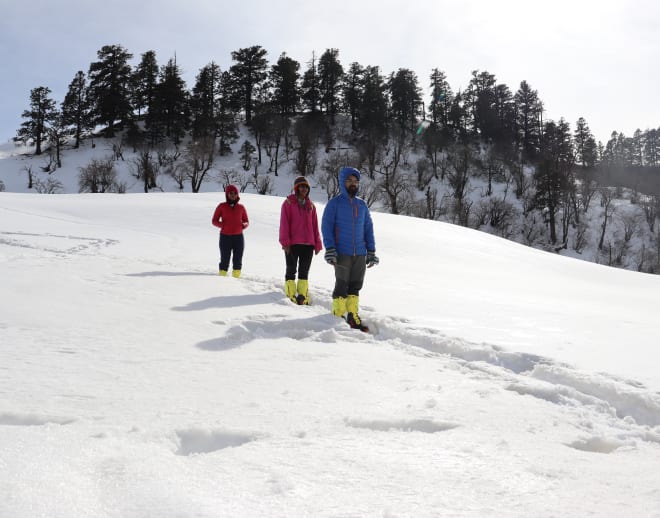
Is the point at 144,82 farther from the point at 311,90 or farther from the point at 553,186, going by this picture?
the point at 553,186

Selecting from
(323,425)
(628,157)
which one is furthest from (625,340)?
(628,157)

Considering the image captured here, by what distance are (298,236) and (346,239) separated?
104cm

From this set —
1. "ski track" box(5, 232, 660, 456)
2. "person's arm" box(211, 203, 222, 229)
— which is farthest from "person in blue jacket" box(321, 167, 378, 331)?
"person's arm" box(211, 203, 222, 229)

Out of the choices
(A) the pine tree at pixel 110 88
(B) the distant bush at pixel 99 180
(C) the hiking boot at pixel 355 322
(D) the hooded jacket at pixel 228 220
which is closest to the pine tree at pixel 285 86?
(A) the pine tree at pixel 110 88

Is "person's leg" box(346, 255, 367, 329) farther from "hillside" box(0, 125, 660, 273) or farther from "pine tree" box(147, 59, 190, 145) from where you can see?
"pine tree" box(147, 59, 190, 145)

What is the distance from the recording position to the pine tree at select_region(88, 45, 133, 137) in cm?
5497

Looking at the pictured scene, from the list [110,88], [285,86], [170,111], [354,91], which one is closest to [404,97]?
[354,91]

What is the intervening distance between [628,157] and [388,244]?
79955mm

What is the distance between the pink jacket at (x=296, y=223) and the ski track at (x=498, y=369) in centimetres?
101

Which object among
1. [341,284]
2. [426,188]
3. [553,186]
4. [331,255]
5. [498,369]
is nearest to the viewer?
[498,369]

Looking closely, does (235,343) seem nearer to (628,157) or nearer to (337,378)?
(337,378)

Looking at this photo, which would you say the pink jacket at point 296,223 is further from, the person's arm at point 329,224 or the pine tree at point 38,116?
the pine tree at point 38,116

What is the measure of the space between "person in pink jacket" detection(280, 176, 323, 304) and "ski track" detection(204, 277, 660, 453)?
0.56 metres

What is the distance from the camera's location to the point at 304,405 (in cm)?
239
